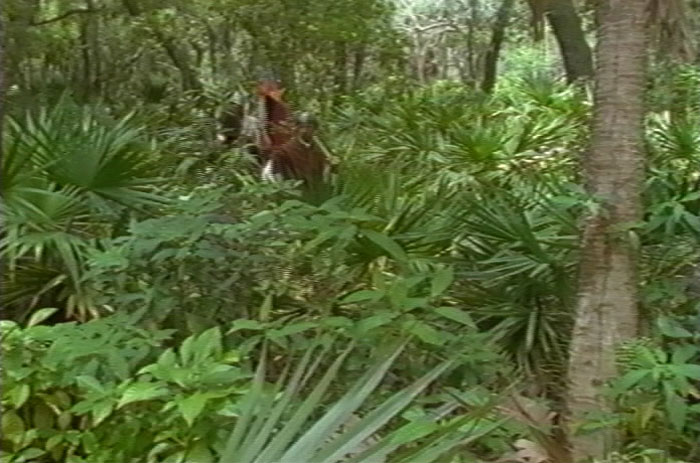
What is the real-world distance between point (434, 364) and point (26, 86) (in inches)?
285

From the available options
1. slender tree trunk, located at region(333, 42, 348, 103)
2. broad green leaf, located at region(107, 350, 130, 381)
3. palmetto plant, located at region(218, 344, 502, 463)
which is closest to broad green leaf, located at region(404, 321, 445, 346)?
broad green leaf, located at region(107, 350, 130, 381)

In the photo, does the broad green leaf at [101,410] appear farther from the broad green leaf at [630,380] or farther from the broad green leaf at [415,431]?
the broad green leaf at [630,380]

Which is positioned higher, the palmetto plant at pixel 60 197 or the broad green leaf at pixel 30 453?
the palmetto plant at pixel 60 197

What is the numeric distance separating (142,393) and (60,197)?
1.98m

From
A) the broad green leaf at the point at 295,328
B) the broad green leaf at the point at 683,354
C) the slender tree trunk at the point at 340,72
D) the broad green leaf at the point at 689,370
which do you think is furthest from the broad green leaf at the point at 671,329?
the slender tree trunk at the point at 340,72

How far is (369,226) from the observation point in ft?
A: 16.7

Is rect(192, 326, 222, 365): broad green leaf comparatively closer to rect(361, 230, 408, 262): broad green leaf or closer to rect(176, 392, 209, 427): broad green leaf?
rect(176, 392, 209, 427): broad green leaf

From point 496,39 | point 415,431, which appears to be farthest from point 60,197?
point 496,39

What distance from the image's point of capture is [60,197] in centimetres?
504

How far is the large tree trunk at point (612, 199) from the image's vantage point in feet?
14.0

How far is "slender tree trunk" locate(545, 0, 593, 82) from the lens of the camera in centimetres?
1152

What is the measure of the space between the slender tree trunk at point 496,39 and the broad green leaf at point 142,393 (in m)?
10.4

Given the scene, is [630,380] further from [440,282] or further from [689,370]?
[440,282]

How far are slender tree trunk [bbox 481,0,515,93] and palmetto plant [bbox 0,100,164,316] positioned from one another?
8.53 metres
